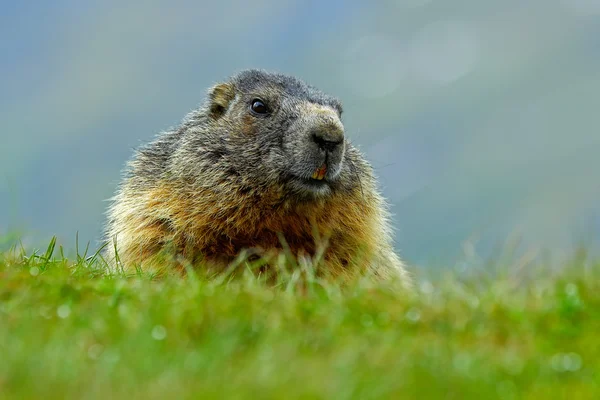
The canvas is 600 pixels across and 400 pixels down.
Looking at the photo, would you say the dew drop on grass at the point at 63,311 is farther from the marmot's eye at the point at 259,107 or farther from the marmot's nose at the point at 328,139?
the marmot's eye at the point at 259,107

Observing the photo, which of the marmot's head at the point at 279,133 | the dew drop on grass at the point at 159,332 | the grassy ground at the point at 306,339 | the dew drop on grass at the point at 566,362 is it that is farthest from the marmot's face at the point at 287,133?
the dew drop on grass at the point at 566,362

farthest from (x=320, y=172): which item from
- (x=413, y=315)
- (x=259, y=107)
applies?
(x=413, y=315)

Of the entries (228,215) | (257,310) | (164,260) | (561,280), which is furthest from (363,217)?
(257,310)

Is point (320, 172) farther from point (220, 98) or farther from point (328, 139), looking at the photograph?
point (220, 98)

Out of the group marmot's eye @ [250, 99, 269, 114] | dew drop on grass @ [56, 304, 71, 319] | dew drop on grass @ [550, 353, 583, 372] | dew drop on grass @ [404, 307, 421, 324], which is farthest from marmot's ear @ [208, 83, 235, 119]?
dew drop on grass @ [550, 353, 583, 372]

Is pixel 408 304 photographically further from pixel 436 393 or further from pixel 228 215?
Answer: pixel 228 215

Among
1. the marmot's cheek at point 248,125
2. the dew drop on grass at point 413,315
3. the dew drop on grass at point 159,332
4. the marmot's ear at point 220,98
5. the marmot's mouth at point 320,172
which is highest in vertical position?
the marmot's ear at point 220,98

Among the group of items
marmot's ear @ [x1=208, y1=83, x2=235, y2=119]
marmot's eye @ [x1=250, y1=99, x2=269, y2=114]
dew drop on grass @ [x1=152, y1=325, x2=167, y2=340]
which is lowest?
dew drop on grass @ [x1=152, y1=325, x2=167, y2=340]

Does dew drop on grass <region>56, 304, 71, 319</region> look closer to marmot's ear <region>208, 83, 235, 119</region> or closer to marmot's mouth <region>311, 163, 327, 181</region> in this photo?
marmot's mouth <region>311, 163, 327, 181</region>
